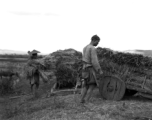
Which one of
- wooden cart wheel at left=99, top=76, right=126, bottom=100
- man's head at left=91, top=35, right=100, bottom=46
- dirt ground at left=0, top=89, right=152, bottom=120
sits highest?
man's head at left=91, top=35, right=100, bottom=46

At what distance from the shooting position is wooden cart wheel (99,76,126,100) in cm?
773

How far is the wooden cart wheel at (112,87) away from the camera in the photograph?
773 cm

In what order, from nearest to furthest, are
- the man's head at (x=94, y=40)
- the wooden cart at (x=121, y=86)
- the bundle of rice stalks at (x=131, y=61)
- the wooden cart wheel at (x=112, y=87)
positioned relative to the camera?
the man's head at (x=94, y=40) < the wooden cart at (x=121, y=86) < the bundle of rice stalks at (x=131, y=61) < the wooden cart wheel at (x=112, y=87)

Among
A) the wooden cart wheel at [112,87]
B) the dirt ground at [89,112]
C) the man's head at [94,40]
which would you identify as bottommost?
the dirt ground at [89,112]

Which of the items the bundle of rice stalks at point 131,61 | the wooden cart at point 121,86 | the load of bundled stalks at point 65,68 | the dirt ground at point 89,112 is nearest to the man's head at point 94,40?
the bundle of rice stalks at point 131,61

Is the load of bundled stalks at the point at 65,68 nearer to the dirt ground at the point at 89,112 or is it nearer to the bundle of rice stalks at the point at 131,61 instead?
the bundle of rice stalks at the point at 131,61

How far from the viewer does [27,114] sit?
279 inches

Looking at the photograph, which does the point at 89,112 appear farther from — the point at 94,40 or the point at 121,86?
the point at 94,40

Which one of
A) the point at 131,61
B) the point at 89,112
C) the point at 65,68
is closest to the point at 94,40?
the point at 131,61

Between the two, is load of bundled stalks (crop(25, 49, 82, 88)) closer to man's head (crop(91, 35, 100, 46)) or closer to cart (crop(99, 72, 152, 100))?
cart (crop(99, 72, 152, 100))

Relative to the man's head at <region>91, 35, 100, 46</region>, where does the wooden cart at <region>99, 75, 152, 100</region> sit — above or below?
below

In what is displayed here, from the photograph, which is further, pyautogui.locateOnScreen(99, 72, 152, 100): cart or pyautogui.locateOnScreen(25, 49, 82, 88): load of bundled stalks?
pyautogui.locateOnScreen(25, 49, 82, 88): load of bundled stalks

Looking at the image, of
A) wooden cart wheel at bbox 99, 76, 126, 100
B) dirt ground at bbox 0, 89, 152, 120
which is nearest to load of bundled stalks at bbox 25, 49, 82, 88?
wooden cart wheel at bbox 99, 76, 126, 100

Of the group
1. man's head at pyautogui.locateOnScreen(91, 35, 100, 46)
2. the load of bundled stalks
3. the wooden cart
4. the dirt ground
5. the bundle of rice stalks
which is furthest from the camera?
the load of bundled stalks
